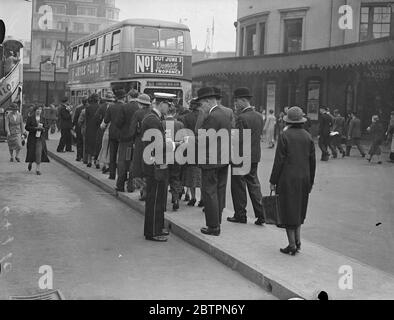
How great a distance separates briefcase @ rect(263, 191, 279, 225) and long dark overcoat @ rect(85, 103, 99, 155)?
23.3ft

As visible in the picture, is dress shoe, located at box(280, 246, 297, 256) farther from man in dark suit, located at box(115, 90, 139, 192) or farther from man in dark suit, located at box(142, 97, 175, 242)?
man in dark suit, located at box(115, 90, 139, 192)

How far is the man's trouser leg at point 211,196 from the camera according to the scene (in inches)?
261

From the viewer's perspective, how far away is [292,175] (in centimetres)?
589

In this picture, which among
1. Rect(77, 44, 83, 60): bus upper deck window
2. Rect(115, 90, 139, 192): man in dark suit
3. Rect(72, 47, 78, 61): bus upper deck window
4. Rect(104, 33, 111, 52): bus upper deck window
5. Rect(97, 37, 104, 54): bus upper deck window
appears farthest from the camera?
Rect(72, 47, 78, 61): bus upper deck window

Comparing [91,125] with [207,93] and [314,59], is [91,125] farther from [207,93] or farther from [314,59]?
[314,59]

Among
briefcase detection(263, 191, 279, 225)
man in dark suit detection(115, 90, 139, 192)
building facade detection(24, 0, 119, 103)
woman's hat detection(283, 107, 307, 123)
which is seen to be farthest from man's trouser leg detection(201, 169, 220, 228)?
man in dark suit detection(115, 90, 139, 192)

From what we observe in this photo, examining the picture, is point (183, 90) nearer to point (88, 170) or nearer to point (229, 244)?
point (88, 170)

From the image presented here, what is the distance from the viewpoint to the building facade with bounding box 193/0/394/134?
20.9m

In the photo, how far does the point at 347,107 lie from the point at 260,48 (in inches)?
369

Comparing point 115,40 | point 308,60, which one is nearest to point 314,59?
point 308,60

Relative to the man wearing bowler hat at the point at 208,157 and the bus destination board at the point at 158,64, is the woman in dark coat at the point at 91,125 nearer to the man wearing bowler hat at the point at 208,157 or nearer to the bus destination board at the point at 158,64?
the bus destination board at the point at 158,64

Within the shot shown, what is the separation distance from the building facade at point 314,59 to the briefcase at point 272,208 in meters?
13.9

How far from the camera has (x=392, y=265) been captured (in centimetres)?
605

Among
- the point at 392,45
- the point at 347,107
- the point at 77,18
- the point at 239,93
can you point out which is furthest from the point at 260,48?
Result: the point at 239,93
